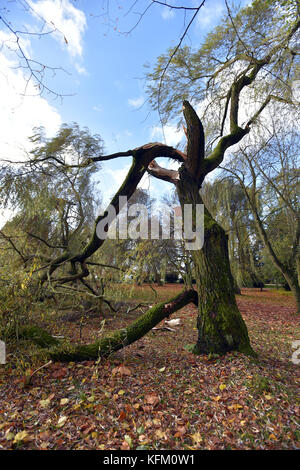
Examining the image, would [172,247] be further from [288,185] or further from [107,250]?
[288,185]

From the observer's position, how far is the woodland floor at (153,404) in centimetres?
163

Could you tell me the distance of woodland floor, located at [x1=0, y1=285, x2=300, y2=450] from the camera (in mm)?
1627

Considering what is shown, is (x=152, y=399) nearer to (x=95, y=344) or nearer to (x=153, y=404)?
(x=153, y=404)

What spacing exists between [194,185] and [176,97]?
2.35m

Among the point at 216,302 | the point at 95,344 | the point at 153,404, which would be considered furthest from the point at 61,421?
the point at 216,302

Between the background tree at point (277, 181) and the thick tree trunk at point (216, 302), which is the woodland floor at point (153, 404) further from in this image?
the background tree at point (277, 181)

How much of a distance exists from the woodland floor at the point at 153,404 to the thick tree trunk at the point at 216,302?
0.56 feet

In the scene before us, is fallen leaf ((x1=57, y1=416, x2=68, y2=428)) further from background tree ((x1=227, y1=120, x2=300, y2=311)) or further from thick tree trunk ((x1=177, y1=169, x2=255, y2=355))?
background tree ((x1=227, y1=120, x2=300, y2=311))

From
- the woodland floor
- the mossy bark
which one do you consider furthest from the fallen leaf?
the mossy bark

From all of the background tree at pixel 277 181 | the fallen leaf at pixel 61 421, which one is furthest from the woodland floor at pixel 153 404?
the background tree at pixel 277 181

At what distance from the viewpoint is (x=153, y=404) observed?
2.03m
